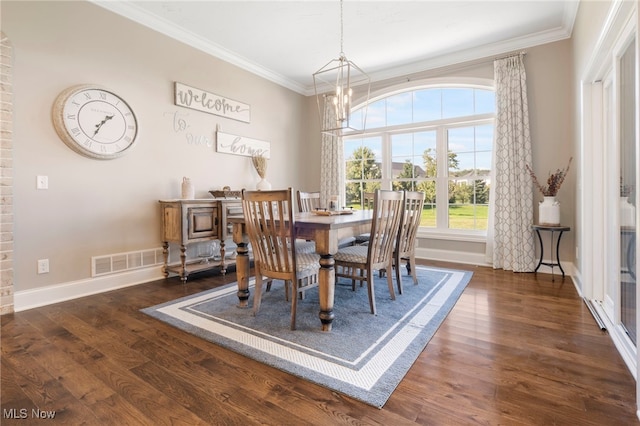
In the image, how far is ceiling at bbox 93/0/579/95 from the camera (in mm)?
3213

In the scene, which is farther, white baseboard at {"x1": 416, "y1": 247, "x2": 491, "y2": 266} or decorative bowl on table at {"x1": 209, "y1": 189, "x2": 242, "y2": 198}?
white baseboard at {"x1": 416, "y1": 247, "x2": 491, "y2": 266}

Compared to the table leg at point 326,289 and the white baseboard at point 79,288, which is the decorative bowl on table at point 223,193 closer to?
the white baseboard at point 79,288

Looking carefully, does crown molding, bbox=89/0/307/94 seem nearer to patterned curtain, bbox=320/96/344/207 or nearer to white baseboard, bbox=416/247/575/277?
patterned curtain, bbox=320/96/344/207

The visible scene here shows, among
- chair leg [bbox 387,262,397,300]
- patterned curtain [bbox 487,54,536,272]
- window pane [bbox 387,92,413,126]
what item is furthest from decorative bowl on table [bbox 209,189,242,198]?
patterned curtain [bbox 487,54,536,272]

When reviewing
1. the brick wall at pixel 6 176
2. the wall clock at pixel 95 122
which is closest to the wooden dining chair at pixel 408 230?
the wall clock at pixel 95 122

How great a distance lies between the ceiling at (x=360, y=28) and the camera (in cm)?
321

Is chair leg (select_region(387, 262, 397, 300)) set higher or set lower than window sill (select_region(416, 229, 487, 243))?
lower

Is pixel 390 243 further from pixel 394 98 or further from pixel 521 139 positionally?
pixel 394 98

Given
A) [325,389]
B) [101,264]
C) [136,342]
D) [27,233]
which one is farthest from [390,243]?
[27,233]

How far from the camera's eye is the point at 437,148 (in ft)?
15.2

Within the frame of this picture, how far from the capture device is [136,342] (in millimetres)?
1987

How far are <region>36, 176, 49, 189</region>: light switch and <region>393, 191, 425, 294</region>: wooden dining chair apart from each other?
313 cm

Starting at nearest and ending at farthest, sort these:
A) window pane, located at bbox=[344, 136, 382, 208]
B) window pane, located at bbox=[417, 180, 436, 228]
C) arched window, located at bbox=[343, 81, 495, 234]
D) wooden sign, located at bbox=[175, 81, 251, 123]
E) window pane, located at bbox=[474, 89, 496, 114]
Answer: wooden sign, located at bbox=[175, 81, 251, 123] → window pane, located at bbox=[474, 89, 496, 114] → arched window, located at bbox=[343, 81, 495, 234] → window pane, located at bbox=[417, 180, 436, 228] → window pane, located at bbox=[344, 136, 382, 208]

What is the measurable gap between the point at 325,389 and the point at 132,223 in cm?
283
